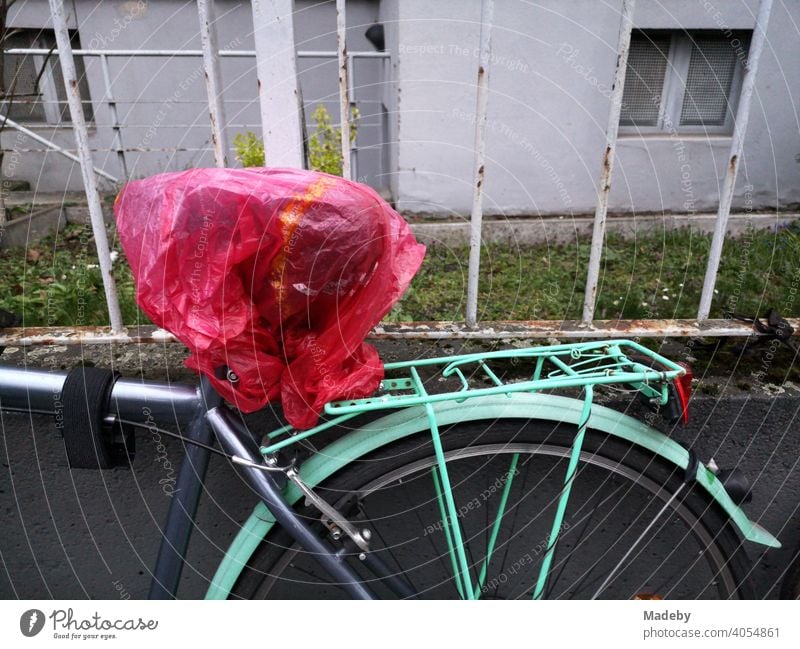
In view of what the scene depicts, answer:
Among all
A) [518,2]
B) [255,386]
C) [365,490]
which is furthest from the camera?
[518,2]

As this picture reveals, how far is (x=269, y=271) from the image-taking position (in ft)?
2.92

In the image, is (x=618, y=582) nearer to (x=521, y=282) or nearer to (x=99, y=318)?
(x=521, y=282)

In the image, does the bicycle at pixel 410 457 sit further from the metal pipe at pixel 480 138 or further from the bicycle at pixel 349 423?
the metal pipe at pixel 480 138

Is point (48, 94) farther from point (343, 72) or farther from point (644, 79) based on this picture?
point (644, 79)

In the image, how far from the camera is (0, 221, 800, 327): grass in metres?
1.94

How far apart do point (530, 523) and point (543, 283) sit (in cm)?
120

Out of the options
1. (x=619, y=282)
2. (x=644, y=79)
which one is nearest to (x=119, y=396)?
(x=619, y=282)

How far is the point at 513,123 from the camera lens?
3.83m

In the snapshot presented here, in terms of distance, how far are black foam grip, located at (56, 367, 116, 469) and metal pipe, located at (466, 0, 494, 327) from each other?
74cm

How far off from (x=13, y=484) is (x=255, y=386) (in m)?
0.84

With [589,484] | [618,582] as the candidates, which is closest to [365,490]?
[589,484]

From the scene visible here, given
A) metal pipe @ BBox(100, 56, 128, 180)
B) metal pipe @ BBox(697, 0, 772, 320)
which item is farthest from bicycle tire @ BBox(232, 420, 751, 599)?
metal pipe @ BBox(100, 56, 128, 180)

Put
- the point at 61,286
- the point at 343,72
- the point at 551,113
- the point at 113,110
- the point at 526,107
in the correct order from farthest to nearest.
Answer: the point at 551,113
the point at 526,107
the point at 113,110
the point at 61,286
the point at 343,72

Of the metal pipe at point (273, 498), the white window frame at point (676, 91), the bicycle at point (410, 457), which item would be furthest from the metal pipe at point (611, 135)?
the white window frame at point (676, 91)
